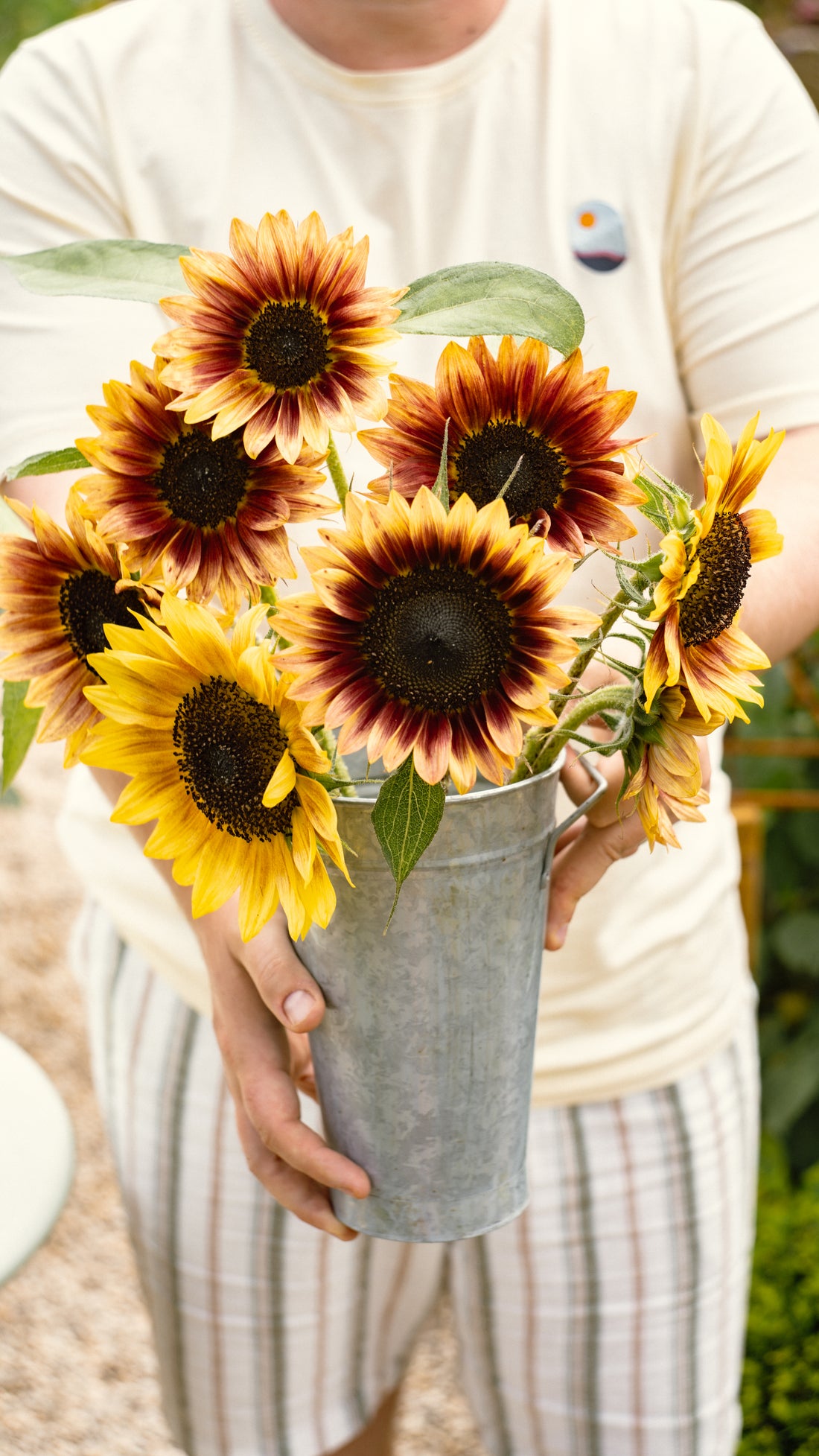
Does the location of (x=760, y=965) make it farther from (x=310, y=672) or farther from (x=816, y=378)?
(x=310, y=672)

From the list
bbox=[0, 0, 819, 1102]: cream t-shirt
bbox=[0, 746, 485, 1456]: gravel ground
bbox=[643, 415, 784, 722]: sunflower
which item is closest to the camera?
bbox=[643, 415, 784, 722]: sunflower

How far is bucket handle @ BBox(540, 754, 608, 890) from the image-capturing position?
51 centimetres

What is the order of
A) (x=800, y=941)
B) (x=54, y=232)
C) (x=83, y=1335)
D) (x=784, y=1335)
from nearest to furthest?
(x=54, y=232) → (x=784, y=1335) → (x=800, y=941) → (x=83, y=1335)

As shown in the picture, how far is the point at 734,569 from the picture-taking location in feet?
1.38

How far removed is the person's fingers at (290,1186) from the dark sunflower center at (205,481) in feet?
1.10

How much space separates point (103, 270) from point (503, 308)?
0.14 m

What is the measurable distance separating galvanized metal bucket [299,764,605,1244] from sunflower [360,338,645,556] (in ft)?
0.32

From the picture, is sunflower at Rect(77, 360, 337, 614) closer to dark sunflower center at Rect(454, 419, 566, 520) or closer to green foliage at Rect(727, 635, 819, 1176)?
dark sunflower center at Rect(454, 419, 566, 520)

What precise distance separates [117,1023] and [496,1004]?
20.2 inches

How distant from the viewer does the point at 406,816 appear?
419 mm

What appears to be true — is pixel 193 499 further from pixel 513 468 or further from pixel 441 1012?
pixel 441 1012

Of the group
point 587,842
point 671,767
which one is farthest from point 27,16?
point 671,767

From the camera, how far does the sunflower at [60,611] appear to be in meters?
0.45

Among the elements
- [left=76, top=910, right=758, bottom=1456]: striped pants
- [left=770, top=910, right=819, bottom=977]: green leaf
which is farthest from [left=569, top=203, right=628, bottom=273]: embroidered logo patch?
[left=770, top=910, right=819, bottom=977]: green leaf
